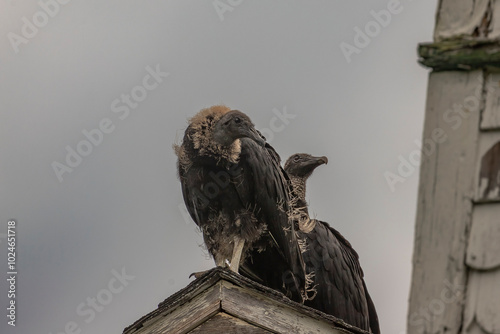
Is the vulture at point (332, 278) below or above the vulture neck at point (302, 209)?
below

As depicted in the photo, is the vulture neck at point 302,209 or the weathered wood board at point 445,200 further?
the vulture neck at point 302,209

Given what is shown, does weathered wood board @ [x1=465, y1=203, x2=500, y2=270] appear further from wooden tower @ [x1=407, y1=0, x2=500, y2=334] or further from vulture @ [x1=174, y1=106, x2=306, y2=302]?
vulture @ [x1=174, y1=106, x2=306, y2=302]

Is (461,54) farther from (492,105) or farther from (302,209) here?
(302,209)

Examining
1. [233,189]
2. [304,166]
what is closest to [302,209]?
[304,166]

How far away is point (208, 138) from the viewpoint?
6375mm

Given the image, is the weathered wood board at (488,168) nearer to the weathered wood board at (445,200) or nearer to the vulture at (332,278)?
the weathered wood board at (445,200)

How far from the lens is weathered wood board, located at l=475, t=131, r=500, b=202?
229cm

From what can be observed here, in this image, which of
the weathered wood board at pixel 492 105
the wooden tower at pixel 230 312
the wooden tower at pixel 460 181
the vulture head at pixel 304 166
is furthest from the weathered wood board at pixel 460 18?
the vulture head at pixel 304 166

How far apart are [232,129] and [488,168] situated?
4171mm

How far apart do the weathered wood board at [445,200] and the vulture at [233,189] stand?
397 cm

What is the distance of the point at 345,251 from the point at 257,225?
1195mm

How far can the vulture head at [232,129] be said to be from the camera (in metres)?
6.38

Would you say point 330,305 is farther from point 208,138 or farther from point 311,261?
point 208,138

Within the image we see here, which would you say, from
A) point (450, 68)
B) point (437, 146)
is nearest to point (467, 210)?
point (437, 146)
